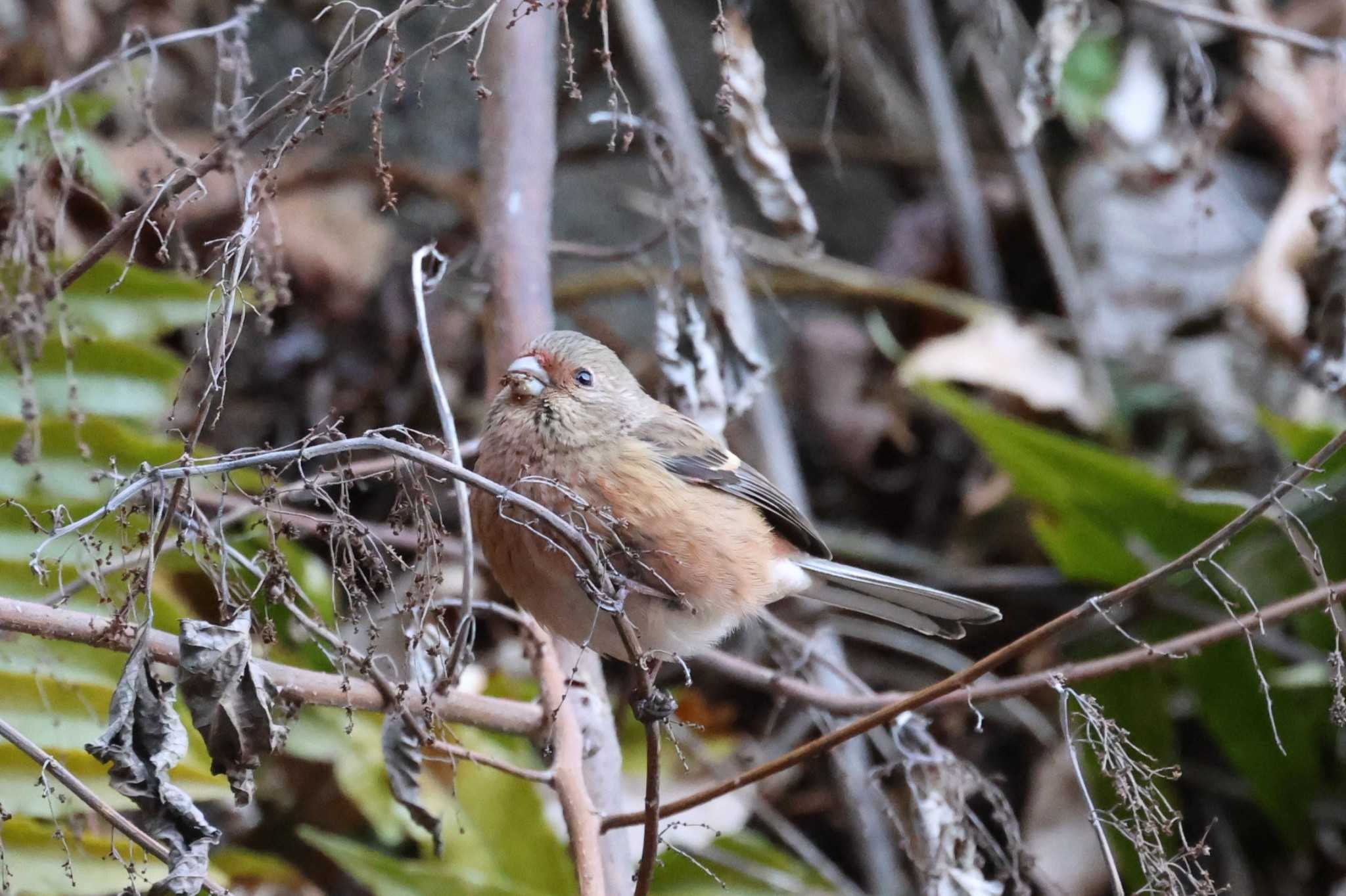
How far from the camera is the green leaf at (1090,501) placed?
4098 millimetres

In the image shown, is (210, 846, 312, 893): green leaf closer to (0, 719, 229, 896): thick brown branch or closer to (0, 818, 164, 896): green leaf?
(0, 818, 164, 896): green leaf

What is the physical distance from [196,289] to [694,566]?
1888 mm

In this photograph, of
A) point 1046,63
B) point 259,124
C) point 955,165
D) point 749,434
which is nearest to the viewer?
point 259,124

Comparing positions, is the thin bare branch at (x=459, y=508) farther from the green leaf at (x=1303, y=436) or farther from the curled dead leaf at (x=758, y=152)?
the green leaf at (x=1303, y=436)

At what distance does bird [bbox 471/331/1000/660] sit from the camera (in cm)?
253

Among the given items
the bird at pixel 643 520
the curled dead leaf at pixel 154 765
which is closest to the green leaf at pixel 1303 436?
the bird at pixel 643 520

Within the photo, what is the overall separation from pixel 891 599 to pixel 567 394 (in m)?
0.94

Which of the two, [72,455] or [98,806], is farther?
[72,455]

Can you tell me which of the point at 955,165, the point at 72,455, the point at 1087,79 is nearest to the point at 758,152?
the point at 72,455

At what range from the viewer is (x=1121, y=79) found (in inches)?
227

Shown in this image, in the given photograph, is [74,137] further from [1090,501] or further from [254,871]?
[1090,501]

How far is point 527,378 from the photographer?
9.36 ft

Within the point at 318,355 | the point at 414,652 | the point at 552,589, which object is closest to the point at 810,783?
the point at 318,355

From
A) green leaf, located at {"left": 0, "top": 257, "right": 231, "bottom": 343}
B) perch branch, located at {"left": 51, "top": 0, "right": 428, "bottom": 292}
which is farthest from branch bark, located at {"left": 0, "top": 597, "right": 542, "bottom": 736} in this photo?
green leaf, located at {"left": 0, "top": 257, "right": 231, "bottom": 343}
